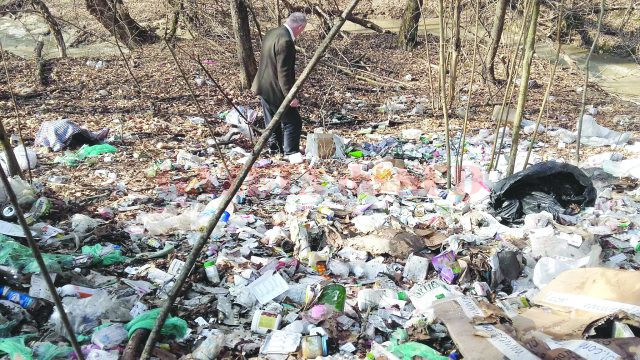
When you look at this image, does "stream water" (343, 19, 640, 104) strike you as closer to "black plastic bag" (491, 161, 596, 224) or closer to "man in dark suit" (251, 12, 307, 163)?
"man in dark suit" (251, 12, 307, 163)

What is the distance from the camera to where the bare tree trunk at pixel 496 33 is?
728 cm

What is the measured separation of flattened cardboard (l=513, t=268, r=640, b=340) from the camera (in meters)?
2.46

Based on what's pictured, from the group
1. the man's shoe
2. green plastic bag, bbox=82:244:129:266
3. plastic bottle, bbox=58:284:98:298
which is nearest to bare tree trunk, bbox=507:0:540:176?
the man's shoe

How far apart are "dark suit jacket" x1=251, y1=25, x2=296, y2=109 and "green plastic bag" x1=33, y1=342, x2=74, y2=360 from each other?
332 cm

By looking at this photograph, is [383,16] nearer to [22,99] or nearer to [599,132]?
[599,132]

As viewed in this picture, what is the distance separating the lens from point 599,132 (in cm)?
641

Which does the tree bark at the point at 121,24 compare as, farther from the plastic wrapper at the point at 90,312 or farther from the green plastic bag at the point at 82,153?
the plastic wrapper at the point at 90,312

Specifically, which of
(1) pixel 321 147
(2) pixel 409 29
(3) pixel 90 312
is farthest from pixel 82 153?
(2) pixel 409 29

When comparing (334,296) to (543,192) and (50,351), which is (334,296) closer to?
(50,351)

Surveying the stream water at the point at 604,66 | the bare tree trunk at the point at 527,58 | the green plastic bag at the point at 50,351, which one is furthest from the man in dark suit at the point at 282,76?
the stream water at the point at 604,66

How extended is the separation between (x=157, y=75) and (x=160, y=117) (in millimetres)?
1696

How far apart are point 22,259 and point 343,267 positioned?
1810 mm

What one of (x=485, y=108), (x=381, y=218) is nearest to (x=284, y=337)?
(x=381, y=218)

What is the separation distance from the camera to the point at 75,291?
2707mm
